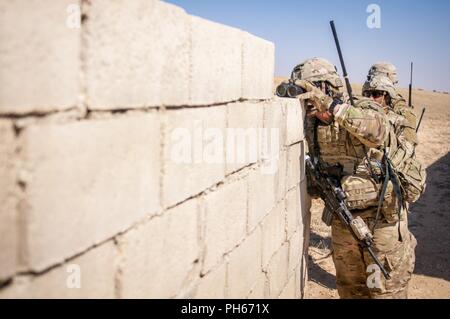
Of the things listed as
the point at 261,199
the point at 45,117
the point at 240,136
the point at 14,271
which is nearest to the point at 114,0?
the point at 45,117

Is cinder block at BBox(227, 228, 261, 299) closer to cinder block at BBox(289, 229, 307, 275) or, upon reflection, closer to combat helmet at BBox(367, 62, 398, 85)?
cinder block at BBox(289, 229, 307, 275)

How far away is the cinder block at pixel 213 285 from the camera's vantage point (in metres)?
1.65

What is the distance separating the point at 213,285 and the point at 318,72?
2.60 m

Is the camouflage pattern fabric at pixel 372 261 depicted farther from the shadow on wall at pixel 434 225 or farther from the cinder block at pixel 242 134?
the shadow on wall at pixel 434 225

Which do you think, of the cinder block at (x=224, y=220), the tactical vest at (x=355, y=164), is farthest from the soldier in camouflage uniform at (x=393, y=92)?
the cinder block at (x=224, y=220)

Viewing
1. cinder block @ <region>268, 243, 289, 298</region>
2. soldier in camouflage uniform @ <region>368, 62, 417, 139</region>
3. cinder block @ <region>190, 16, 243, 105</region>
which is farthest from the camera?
soldier in camouflage uniform @ <region>368, 62, 417, 139</region>

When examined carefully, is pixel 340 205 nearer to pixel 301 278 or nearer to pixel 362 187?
pixel 362 187

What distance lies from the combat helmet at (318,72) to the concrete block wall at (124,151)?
5.59 feet

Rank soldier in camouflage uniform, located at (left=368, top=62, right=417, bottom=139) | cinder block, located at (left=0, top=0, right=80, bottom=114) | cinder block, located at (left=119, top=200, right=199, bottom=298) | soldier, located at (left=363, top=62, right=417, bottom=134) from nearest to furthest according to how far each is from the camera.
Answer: cinder block, located at (left=0, top=0, right=80, bottom=114) → cinder block, located at (left=119, top=200, right=199, bottom=298) → soldier in camouflage uniform, located at (left=368, top=62, right=417, bottom=139) → soldier, located at (left=363, top=62, right=417, bottom=134)

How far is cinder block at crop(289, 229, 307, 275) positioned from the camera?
3.09m

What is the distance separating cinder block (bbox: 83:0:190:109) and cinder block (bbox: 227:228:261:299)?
933mm

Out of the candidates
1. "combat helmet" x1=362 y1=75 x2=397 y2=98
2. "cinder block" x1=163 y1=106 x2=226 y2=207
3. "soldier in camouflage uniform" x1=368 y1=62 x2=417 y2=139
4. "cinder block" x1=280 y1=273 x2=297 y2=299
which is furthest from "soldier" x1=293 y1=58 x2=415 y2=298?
"cinder block" x1=163 y1=106 x2=226 y2=207

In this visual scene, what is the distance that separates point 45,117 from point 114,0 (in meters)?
0.40

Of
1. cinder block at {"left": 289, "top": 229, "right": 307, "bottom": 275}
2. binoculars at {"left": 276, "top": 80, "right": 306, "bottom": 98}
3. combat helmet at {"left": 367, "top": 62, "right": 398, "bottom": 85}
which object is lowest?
cinder block at {"left": 289, "top": 229, "right": 307, "bottom": 275}
